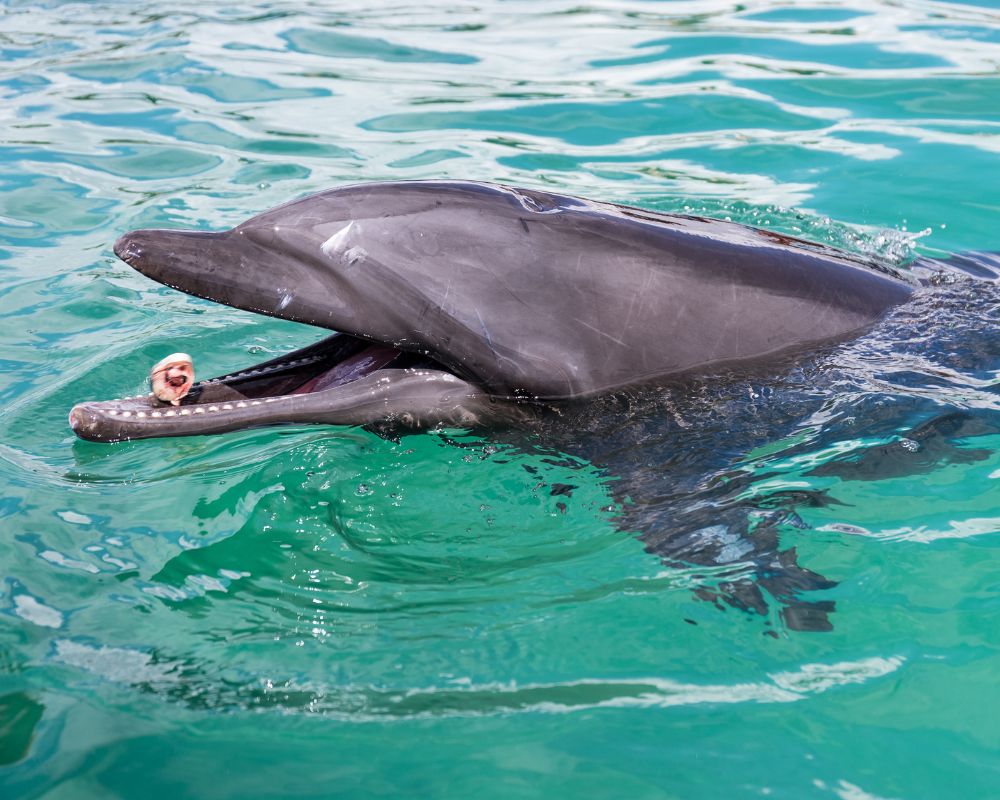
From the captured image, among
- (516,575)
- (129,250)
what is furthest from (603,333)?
(129,250)

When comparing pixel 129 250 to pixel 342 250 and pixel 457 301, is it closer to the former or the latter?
pixel 342 250

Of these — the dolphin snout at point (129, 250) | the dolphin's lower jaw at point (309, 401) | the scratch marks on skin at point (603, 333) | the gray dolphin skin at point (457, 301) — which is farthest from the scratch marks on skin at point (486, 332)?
the dolphin snout at point (129, 250)

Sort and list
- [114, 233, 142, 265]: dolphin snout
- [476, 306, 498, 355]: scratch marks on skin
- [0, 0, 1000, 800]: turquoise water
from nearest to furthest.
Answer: [0, 0, 1000, 800]: turquoise water → [114, 233, 142, 265]: dolphin snout → [476, 306, 498, 355]: scratch marks on skin

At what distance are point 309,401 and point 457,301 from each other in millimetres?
751

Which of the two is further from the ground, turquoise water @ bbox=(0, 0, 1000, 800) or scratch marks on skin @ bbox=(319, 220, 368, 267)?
scratch marks on skin @ bbox=(319, 220, 368, 267)

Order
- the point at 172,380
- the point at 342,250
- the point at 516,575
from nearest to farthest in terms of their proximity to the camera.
→ the point at 516,575
the point at 342,250
the point at 172,380

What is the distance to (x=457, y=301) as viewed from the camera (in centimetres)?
469

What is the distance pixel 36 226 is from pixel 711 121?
20.5 feet

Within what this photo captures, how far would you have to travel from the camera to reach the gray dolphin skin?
4625 millimetres

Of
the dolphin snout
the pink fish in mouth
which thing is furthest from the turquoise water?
the dolphin snout

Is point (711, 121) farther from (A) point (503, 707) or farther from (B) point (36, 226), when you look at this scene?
(A) point (503, 707)

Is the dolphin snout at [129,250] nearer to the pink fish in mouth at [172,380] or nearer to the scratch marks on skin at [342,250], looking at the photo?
the pink fish in mouth at [172,380]

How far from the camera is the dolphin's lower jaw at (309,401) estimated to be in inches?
181

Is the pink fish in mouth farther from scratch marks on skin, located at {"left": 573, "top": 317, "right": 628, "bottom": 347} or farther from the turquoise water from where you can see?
scratch marks on skin, located at {"left": 573, "top": 317, "right": 628, "bottom": 347}
